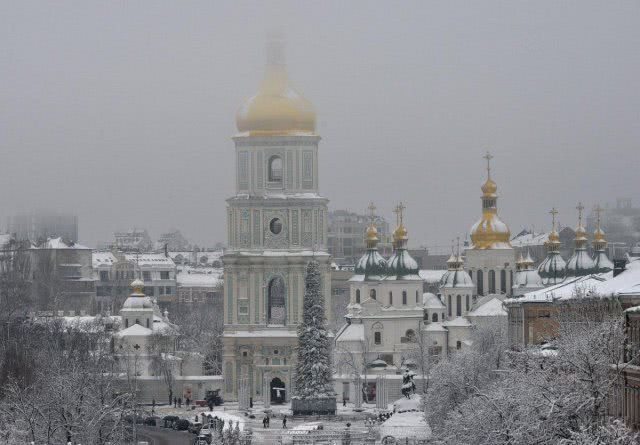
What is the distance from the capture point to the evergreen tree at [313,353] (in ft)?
346

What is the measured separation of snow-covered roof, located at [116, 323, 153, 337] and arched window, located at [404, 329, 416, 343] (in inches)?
588

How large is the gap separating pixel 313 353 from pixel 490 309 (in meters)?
30.3

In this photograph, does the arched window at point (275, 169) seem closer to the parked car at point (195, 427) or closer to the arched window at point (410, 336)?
the arched window at point (410, 336)

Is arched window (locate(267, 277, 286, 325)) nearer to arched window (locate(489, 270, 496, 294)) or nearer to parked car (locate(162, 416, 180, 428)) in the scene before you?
parked car (locate(162, 416, 180, 428))

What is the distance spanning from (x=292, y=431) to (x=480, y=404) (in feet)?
81.6

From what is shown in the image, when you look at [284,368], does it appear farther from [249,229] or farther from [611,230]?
[611,230]

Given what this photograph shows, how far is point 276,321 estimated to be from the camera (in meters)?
121

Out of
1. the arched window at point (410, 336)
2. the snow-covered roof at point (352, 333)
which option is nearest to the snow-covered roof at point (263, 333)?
the snow-covered roof at point (352, 333)

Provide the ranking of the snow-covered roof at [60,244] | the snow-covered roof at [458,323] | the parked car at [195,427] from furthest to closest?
the snow-covered roof at [60,244] < the snow-covered roof at [458,323] < the parked car at [195,427]

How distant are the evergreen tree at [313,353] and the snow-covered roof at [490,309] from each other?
26589mm

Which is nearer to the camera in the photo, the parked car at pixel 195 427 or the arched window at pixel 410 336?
the parked car at pixel 195 427

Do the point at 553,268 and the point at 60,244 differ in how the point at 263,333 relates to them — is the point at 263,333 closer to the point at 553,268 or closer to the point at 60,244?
the point at 553,268

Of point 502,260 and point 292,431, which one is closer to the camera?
point 292,431

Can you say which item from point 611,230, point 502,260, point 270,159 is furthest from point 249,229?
point 611,230
